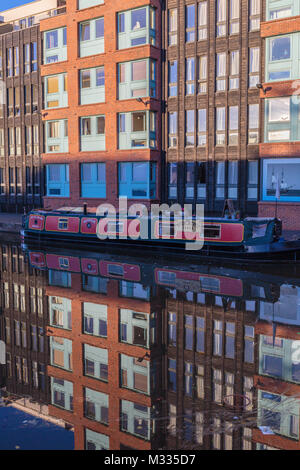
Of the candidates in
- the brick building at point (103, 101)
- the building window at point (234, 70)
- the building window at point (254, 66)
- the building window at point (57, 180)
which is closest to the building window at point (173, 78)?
the brick building at point (103, 101)

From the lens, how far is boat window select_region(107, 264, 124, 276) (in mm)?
17748

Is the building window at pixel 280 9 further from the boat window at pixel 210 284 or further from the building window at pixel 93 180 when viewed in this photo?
the boat window at pixel 210 284

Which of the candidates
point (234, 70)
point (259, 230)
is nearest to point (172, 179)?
point (234, 70)

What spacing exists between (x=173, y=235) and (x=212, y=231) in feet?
6.24

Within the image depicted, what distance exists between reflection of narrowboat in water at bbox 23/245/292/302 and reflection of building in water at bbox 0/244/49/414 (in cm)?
155

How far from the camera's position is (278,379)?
8.20m

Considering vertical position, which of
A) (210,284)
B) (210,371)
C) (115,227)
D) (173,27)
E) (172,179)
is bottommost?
(210,371)

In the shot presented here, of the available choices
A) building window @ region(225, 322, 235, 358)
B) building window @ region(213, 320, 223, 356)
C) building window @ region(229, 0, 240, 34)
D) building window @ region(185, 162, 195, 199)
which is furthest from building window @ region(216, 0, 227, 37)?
building window @ region(225, 322, 235, 358)

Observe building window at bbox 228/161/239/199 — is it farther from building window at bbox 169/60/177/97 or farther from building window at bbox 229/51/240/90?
building window at bbox 169/60/177/97

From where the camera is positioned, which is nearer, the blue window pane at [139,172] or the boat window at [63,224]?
the boat window at [63,224]

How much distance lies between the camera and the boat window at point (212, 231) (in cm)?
2034

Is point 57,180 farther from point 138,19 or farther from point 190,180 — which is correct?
point 138,19

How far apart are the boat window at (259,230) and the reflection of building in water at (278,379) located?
23.0 ft
